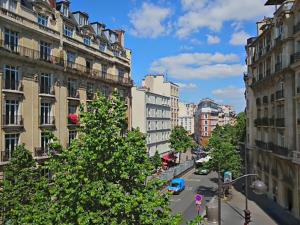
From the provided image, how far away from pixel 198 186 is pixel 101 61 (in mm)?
23669

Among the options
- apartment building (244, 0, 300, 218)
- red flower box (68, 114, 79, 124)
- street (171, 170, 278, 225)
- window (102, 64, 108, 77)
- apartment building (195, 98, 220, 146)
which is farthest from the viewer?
apartment building (195, 98, 220, 146)

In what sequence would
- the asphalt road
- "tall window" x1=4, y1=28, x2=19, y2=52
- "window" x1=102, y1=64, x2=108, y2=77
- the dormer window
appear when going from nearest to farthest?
"tall window" x1=4, y1=28, x2=19, y2=52
the asphalt road
the dormer window
"window" x1=102, y1=64, x2=108, y2=77

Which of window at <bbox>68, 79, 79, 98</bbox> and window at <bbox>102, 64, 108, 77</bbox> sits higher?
window at <bbox>102, 64, 108, 77</bbox>

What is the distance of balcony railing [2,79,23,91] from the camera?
32469 mm

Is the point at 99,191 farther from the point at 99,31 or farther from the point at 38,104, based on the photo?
the point at 99,31

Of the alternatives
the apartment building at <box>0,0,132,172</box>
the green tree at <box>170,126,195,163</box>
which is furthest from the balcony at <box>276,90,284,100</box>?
the green tree at <box>170,126,195,163</box>

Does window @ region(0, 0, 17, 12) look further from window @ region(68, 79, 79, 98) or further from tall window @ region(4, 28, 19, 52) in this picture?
window @ region(68, 79, 79, 98)

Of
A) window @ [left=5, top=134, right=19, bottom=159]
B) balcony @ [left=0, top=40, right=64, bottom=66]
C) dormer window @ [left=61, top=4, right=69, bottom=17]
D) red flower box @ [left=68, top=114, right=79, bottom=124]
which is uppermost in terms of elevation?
dormer window @ [left=61, top=4, right=69, bottom=17]

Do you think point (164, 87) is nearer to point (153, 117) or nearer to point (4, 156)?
point (153, 117)

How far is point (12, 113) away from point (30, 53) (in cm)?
628

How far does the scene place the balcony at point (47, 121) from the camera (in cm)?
3734

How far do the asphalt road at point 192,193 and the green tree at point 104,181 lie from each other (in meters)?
22.6

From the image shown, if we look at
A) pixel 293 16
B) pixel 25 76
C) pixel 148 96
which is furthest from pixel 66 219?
pixel 148 96

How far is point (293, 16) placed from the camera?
121ft
